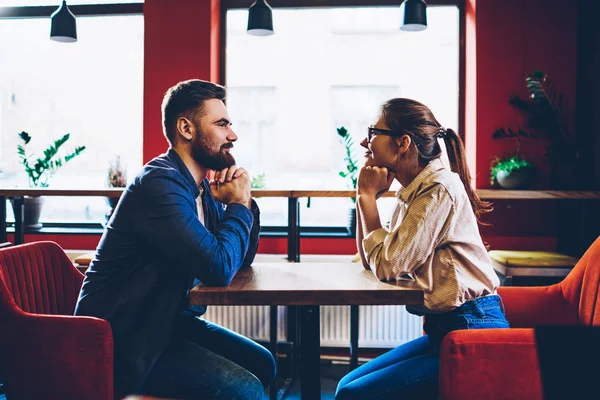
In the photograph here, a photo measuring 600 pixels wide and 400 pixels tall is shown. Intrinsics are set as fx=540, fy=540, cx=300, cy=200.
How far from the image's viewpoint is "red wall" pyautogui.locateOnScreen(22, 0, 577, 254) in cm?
362

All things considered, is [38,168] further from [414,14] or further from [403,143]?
[403,143]

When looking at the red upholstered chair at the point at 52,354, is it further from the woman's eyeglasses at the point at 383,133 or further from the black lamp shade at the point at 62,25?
the black lamp shade at the point at 62,25

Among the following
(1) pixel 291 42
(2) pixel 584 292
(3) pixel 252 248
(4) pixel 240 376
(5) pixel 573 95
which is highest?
(1) pixel 291 42

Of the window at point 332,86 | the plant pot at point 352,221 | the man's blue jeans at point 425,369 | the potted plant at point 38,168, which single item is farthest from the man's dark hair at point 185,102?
the potted plant at point 38,168

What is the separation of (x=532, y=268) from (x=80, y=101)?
3409 millimetres

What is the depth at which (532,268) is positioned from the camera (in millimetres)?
2822

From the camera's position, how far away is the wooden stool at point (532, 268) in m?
2.82

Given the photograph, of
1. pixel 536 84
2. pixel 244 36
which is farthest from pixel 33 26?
pixel 536 84

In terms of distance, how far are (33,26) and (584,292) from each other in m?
4.30

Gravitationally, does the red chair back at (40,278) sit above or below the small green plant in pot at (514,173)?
below

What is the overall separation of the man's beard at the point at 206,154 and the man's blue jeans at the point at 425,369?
0.79m

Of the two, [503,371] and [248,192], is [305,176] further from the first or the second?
[503,371]

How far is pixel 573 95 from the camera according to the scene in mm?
3598

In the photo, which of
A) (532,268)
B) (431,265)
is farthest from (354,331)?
(431,265)
